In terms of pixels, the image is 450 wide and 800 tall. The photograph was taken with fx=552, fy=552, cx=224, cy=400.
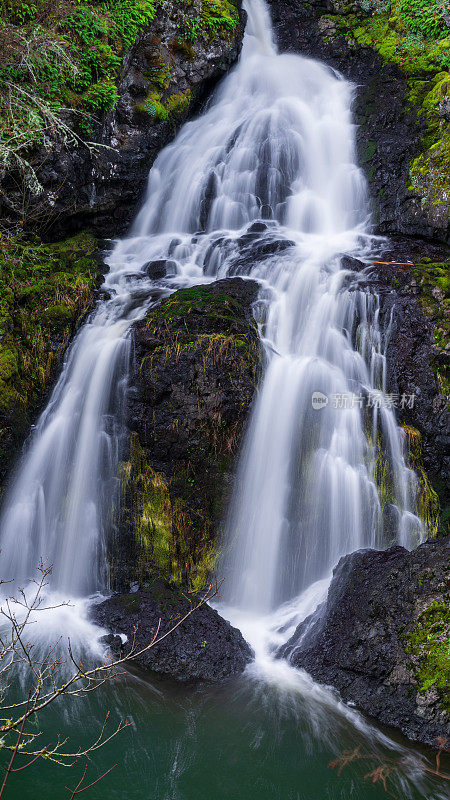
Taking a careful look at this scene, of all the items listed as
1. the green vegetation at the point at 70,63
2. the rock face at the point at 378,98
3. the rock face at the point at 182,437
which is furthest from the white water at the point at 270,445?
the green vegetation at the point at 70,63

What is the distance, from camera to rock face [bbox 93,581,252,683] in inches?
207

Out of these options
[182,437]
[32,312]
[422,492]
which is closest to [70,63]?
[32,312]

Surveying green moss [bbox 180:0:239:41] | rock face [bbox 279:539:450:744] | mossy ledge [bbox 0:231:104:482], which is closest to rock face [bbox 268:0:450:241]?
green moss [bbox 180:0:239:41]

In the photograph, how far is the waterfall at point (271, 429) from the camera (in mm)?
6680

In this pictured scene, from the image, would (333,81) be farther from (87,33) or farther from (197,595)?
(197,595)

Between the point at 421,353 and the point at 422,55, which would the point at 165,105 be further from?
the point at 421,353

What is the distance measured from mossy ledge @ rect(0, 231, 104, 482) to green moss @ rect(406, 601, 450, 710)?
527 cm

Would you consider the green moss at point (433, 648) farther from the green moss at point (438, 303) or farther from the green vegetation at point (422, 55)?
the green vegetation at point (422, 55)

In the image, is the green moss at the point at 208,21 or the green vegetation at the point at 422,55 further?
the green moss at the point at 208,21

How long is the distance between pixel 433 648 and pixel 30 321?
6.49 meters

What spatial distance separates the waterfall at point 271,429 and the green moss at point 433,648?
5.81 ft

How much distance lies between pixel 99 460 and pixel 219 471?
1540 mm

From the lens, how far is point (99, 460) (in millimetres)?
7031

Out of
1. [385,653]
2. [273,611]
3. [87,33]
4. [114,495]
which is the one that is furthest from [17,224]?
[385,653]
